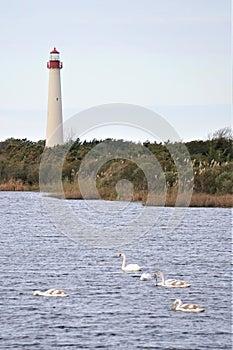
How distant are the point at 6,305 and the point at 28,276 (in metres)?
4.29

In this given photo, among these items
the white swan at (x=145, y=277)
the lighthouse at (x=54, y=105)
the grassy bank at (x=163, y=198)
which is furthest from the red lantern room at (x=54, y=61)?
the white swan at (x=145, y=277)

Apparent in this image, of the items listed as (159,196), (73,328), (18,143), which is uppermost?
(18,143)

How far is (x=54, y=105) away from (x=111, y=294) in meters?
56.0

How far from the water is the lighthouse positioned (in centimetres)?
4029

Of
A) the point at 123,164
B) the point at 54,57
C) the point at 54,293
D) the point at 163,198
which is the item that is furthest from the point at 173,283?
the point at 54,57

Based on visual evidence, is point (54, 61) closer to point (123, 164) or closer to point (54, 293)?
point (123, 164)

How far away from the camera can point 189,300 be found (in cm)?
2330

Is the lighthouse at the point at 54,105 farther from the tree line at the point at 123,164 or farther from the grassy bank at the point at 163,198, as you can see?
the grassy bank at the point at 163,198

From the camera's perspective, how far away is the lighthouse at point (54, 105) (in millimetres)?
79062

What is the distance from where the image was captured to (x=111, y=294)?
2378cm

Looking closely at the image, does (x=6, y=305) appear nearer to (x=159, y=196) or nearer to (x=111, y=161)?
(x=159, y=196)

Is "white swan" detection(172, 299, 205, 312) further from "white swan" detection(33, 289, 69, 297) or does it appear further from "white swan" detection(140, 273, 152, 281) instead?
"white swan" detection(140, 273, 152, 281)

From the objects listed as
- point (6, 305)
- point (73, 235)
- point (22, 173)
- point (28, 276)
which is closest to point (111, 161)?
point (22, 173)

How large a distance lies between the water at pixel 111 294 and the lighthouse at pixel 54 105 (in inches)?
1586
